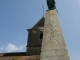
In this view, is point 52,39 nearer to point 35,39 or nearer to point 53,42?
point 53,42

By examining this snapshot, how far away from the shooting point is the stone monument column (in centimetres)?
509

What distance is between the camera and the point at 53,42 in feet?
17.5

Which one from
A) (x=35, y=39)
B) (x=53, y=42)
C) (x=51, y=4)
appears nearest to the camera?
(x=53, y=42)

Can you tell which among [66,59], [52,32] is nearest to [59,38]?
[52,32]

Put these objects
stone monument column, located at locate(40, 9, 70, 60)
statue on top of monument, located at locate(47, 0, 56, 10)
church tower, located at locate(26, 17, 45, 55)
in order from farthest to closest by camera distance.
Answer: church tower, located at locate(26, 17, 45, 55), statue on top of monument, located at locate(47, 0, 56, 10), stone monument column, located at locate(40, 9, 70, 60)

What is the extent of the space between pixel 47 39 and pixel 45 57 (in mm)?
618

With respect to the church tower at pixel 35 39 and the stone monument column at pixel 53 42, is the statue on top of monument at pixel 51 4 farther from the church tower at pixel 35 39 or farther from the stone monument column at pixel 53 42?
the church tower at pixel 35 39

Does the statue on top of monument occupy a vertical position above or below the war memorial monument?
above

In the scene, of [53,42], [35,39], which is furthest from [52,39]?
[35,39]

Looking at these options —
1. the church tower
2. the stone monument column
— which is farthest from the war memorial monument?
the church tower

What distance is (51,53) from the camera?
5.19 meters

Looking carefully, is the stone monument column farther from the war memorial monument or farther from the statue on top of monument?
the statue on top of monument

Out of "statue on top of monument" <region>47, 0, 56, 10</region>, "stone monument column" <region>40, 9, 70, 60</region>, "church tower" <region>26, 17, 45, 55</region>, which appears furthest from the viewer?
"church tower" <region>26, 17, 45, 55</region>

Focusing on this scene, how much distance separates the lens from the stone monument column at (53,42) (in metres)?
5.09
